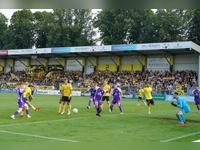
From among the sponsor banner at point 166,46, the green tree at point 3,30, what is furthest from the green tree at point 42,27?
the sponsor banner at point 166,46

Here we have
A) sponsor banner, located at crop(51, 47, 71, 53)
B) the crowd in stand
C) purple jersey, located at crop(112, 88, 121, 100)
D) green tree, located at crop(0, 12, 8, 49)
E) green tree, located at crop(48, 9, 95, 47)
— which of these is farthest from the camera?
green tree, located at crop(0, 12, 8, 49)

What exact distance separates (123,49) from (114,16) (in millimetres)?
18124

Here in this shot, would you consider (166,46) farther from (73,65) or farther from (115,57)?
(73,65)

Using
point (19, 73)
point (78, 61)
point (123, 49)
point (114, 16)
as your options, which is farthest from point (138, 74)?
point (19, 73)

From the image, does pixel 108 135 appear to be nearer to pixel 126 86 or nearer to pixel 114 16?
pixel 126 86

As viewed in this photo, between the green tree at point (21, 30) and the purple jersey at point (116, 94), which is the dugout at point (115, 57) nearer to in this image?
the green tree at point (21, 30)

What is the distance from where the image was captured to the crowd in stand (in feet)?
124

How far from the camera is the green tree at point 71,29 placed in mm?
63844

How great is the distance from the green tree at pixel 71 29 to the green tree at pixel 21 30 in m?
7.58

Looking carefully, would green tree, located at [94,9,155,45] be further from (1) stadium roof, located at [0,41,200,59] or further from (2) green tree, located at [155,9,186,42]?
(1) stadium roof, located at [0,41,200,59]

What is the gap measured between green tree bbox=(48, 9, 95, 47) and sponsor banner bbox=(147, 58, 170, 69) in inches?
886

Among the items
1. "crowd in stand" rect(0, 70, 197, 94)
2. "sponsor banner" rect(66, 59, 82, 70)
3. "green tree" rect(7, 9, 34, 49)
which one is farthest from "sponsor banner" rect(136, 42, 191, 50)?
"green tree" rect(7, 9, 34, 49)

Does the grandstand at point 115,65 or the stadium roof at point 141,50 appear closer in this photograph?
the stadium roof at point 141,50
